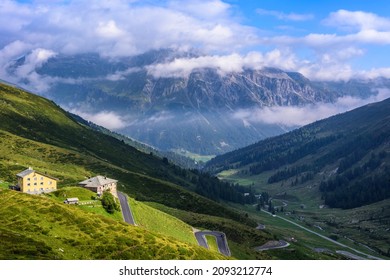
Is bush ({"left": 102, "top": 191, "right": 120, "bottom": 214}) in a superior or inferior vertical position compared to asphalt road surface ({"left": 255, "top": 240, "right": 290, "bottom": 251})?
superior

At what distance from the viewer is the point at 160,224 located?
12838 centimetres

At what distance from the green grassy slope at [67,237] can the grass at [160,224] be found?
108ft

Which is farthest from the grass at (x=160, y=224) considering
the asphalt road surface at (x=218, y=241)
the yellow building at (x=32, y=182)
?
the yellow building at (x=32, y=182)

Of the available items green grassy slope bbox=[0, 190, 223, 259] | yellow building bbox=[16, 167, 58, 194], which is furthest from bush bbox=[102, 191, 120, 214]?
yellow building bbox=[16, 167, 58, 194]

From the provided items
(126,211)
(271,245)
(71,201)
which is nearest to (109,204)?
(71,201)

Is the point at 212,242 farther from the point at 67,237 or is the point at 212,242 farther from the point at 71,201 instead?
the point at 67,237

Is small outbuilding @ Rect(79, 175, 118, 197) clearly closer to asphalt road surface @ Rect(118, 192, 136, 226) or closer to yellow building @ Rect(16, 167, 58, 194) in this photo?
asphalt road surface @ Rect(118, 192, 136, 226)

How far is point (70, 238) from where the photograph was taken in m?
72.7

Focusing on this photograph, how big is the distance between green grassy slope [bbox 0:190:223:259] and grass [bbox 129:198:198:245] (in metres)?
33.0

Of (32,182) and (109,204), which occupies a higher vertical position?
(32,182)

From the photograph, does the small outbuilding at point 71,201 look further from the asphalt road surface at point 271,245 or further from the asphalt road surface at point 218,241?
the asphalt road surface at point 271,245

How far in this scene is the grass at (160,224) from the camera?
394 feet

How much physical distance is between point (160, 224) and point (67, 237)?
5714cm

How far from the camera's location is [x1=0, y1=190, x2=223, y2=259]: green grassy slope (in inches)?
2530
